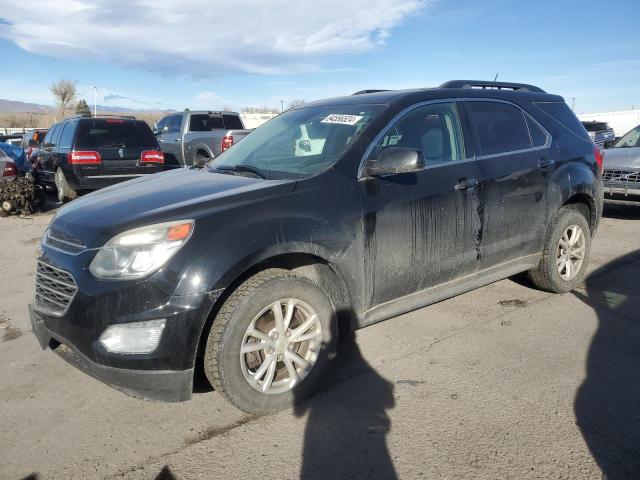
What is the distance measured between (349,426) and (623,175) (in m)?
7.92

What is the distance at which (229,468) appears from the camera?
241 centimetres

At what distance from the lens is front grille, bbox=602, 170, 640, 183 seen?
8305mm

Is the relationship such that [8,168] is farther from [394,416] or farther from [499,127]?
[394,416]

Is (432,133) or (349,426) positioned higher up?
(432,133)

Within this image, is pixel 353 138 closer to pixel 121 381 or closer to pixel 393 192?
pixel 393 192

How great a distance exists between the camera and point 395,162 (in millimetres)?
3098

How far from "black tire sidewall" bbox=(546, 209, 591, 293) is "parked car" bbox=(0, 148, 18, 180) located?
34.0ft

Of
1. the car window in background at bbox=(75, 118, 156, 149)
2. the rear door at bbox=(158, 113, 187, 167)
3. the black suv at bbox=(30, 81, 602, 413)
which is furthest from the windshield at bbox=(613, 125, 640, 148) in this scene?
the rear door at bbox=(158, 113, 187, 167)

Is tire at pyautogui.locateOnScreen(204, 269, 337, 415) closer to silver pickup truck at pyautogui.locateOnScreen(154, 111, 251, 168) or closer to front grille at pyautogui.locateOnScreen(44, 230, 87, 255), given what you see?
front grille at pyautogui.locateOnScreen(44, 230, 87, 255)

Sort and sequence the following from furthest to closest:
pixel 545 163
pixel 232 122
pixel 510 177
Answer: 1. pixel 232 122
2. pixel 545 163
3. pixel 510 177

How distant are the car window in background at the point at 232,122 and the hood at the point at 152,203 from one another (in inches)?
436

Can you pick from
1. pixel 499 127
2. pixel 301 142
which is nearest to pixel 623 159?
pixel 499 127

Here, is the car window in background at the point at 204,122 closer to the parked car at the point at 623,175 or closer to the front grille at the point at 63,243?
the parked car at the point at 623,175

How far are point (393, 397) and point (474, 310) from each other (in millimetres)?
1717
